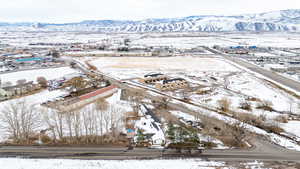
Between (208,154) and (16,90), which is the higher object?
(16,90)

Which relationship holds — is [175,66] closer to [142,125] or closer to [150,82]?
[150,82]

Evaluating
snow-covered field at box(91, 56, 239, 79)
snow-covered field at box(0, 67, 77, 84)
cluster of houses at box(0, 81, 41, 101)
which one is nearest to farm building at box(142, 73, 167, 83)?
snow-covered field at box(91, 56, 239, 79)

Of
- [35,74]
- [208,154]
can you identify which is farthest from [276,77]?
[35,74]

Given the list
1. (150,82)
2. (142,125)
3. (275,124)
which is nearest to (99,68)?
(150,82)

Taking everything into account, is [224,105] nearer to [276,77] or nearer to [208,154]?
[208,154]

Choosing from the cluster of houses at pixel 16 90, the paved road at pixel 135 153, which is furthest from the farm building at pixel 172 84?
the cluster of houses at pixel 16 90

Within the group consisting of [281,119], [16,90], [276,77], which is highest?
[276,77]

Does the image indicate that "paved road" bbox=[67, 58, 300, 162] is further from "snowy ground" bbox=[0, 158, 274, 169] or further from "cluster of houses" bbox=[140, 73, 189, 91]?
"cluster of houses" bbox=[140, 73, 189, 91]

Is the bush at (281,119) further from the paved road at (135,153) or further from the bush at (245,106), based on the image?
the paved road at (135,153)

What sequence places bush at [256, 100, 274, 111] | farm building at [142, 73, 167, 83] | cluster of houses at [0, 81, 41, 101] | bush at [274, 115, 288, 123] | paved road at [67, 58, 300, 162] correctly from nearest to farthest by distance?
1. paved road at [67, 58, 300, 162]
2. bush at [274, 115, 288, 123]
3. bush at [256, 100, 274, 111]
4. cluster of houses at [0, 81, 41, 101]
5. farm building at [142, 73, 167, 83]

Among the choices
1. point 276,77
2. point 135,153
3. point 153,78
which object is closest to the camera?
point 135,153

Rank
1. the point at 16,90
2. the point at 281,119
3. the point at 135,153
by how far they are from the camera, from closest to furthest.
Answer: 1. the point at 135,153
2. the point at 281,119
3. the point at 16,90
